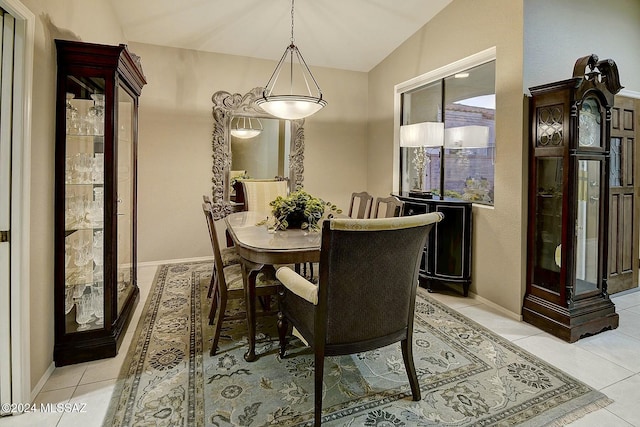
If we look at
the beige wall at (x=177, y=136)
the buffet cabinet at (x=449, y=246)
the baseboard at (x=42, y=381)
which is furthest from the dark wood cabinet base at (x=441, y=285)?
the baseboard at (x=42, y=381)

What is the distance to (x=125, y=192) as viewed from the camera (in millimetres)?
2984

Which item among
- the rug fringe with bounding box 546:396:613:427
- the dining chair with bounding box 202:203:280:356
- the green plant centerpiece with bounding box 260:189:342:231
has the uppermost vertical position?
the green plant centerpiece with bounding box 260:189:342:231

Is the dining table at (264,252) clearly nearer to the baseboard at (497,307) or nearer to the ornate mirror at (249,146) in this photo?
the baseboard at (497,307)

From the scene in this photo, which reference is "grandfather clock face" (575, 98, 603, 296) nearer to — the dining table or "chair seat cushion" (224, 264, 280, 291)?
the dining table

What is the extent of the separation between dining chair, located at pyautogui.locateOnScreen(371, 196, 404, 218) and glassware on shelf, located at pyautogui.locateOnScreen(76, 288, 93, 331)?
2267 millimetres

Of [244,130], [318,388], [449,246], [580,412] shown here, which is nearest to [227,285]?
[318,388]

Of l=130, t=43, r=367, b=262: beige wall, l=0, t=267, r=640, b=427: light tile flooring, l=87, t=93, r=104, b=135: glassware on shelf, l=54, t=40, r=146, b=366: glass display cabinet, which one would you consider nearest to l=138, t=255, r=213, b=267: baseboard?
l=130, t=43, r=367, b=262: beige wall

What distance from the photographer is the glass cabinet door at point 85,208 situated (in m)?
2.32

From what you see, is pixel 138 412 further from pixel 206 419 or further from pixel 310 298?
pixel 310 298

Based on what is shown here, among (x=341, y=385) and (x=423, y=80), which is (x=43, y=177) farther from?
(x=423, y=80)

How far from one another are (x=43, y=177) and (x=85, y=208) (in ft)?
1.37

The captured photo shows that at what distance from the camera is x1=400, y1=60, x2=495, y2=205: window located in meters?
3.54

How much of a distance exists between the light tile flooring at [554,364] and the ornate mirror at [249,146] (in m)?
2.10

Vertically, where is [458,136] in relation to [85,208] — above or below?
above
